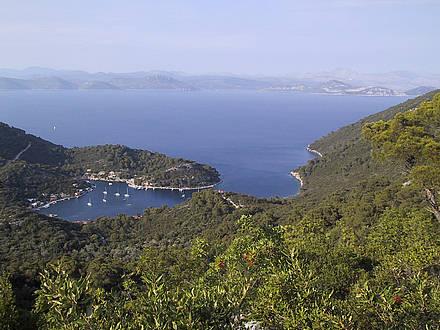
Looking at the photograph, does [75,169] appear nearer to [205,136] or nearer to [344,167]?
[344,167]

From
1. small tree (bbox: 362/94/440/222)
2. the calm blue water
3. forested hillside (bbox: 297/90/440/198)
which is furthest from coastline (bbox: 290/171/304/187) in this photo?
small tree (bbox: 362/94/440/222)

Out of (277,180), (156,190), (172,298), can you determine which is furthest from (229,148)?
(172,298)

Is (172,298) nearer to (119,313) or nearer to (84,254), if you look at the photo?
(119,313)

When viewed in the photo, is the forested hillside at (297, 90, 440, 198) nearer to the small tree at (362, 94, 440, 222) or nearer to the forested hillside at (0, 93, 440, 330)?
the forested hillside at (0, 93, 440, 330)

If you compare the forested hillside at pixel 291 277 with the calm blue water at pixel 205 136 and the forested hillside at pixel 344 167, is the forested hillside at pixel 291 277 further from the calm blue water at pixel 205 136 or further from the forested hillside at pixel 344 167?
the calm blue water at pixel 205 136

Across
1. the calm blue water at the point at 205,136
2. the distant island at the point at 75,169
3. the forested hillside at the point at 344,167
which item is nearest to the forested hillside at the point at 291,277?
the forested hillside at the point at 344,167
